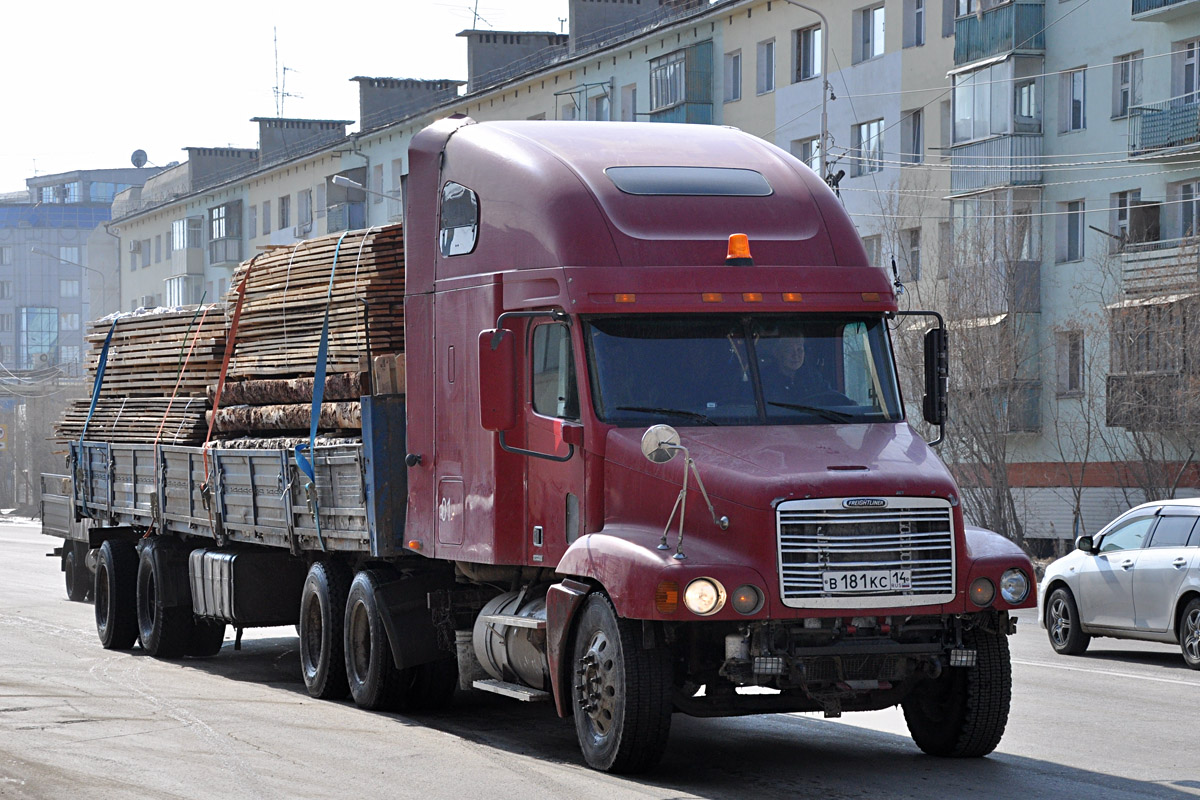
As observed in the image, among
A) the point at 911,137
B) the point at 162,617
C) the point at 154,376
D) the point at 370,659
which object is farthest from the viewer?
the point at 911,137

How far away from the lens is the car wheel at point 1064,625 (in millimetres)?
18391

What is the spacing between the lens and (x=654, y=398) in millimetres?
10227

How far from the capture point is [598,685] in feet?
32.2

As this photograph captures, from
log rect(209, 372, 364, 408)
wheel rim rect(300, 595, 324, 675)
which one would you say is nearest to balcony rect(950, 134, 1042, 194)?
log rect(209, 372, 364, 408)

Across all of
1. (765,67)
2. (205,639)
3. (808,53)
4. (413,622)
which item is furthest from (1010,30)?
(413,622)

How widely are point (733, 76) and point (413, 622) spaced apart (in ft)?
126

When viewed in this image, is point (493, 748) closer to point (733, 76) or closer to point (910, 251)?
point (910, 251)

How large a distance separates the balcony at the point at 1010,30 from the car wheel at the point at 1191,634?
1008 inches

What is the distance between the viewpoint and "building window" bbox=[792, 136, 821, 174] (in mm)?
45875

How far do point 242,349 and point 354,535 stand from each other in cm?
358

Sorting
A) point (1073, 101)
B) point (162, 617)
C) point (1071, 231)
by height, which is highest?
point (1073, 101)

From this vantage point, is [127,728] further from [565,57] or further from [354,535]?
[565,57]

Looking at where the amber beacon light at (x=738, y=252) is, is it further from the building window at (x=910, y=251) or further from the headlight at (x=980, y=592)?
the building window at (x=910, y=251)

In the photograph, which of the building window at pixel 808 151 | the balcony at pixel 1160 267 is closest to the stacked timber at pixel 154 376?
the balcony at pixel 1160 267
